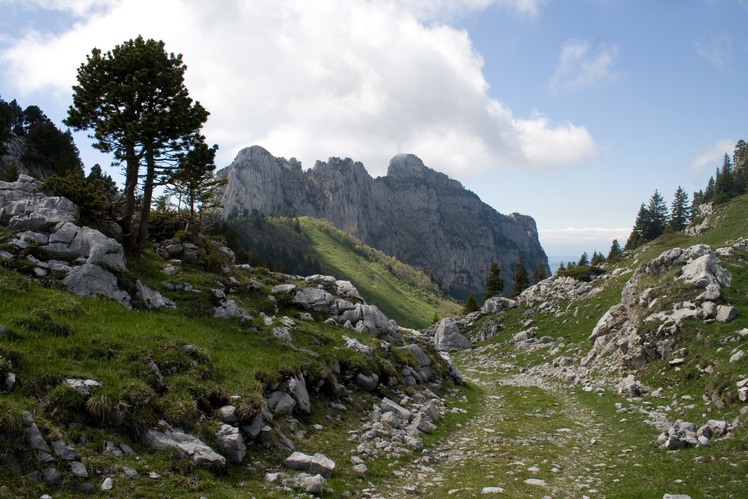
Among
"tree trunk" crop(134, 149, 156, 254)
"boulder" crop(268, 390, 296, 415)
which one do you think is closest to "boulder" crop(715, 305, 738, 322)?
"boulder" crop(268, 390, 296, 415)

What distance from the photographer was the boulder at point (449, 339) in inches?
2293

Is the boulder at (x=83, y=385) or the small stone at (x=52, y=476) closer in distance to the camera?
the small stone at (x=52, y=476)

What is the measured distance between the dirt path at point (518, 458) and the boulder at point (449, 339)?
32900mm

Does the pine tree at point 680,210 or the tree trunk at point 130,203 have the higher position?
the pine tree at point 680,210

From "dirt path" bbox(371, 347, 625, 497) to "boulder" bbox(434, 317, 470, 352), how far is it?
3290 centimetres

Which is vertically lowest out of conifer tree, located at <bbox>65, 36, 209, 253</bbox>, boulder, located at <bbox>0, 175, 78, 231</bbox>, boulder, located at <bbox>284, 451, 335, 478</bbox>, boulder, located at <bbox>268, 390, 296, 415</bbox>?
boulder, located at <bbox>284, 451, 335, 478</bbox>

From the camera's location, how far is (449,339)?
5894 centimetres

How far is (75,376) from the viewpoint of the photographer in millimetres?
10430

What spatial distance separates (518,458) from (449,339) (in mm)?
45429

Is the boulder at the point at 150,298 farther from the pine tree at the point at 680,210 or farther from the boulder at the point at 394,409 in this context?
the pine tree at the point at 680,210

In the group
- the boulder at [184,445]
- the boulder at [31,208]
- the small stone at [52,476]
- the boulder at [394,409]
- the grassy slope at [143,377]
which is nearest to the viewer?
the small stone at [52,476]

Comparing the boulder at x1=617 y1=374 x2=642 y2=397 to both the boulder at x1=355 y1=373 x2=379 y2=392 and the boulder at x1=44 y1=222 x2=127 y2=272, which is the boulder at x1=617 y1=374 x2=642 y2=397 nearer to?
the boulder at x1=355 y1=373 x2=379 y2=392

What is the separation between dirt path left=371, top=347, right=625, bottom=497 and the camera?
11.4m

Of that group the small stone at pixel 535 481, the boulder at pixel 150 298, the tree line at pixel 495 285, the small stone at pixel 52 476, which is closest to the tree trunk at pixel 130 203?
the boulder at pixel 150 298
